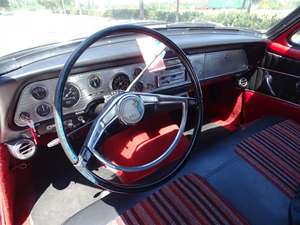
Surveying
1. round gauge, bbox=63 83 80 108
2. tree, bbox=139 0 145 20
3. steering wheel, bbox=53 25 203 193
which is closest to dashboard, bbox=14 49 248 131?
round gauge, bbox=63 83 80 108

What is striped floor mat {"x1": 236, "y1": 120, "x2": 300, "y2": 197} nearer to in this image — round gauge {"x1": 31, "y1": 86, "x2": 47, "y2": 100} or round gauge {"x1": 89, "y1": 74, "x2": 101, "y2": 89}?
round gauge {"x1": 89, "y1": 74, "x2": 101, "y2": 89}

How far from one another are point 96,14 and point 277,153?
1.25 m

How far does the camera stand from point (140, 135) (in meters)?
1.92

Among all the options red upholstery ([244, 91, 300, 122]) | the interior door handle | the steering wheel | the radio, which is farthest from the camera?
the interior door handle

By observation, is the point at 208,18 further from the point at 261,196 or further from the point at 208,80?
the point at 261,196

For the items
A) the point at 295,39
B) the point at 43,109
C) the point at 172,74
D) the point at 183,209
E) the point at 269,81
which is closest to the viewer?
the point at 183,209

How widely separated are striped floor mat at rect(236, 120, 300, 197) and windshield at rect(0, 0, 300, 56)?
747mm

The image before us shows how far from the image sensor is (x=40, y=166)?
2.17 metres

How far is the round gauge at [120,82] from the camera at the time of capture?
4.93 ft

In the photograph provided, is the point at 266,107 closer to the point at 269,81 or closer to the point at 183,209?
the point at 269,81

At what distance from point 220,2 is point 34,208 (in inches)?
68.0

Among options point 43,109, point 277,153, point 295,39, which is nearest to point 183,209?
point 277,153

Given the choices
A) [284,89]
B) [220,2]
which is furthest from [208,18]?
[284,89]

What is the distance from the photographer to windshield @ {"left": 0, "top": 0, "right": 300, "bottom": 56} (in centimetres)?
141
